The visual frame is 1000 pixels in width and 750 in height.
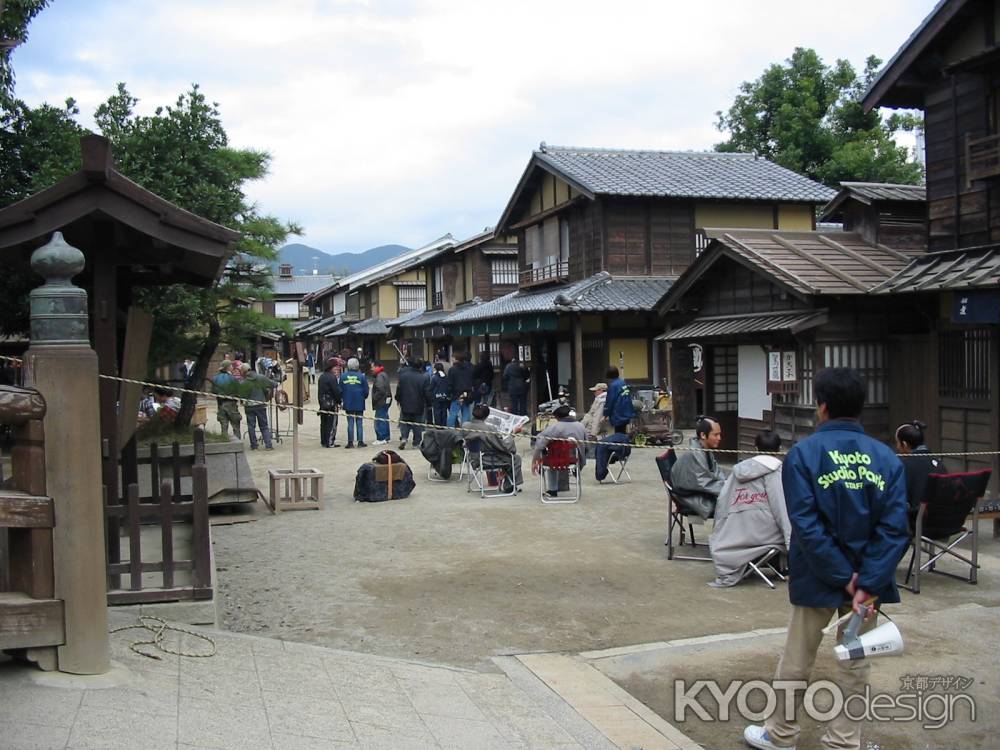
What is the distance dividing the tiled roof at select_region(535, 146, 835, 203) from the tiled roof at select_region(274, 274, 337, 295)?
43228 mm

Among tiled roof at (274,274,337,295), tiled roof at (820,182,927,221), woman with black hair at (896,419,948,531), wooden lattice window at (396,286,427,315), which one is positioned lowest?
woman with black hair at (896,419,948,531)

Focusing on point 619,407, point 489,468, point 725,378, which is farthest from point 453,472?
point 725,378

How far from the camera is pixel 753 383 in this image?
1438 centimetres

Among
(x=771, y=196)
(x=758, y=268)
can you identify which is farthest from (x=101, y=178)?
(x=771, y=196)

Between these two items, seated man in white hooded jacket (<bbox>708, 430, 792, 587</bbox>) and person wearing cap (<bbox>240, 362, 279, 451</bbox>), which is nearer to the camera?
seated man in white hooded jacket (<bbox>708, 430, 792, 587</bbox>)

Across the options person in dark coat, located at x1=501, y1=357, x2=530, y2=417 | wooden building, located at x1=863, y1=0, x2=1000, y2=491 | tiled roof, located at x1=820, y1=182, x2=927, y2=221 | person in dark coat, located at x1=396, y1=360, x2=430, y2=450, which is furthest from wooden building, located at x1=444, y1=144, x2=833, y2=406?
wooden building, located at x1=863, y1=0, x2=1000, y2=491

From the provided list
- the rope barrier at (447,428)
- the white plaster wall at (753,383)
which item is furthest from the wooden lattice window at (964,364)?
the white plaster wall at (753,383)

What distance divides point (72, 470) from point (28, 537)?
Answer: 1.11 feet

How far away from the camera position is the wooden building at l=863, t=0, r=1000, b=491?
405 inches

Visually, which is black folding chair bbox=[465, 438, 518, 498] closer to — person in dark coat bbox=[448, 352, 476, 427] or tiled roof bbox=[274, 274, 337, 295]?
person in dark coat bbox=[448, 352, 476, 427]

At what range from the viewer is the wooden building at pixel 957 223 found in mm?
10297

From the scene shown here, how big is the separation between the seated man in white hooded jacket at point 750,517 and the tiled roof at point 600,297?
1157 cm

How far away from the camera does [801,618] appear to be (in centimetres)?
417

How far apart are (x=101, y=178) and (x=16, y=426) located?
2460 millimetres
